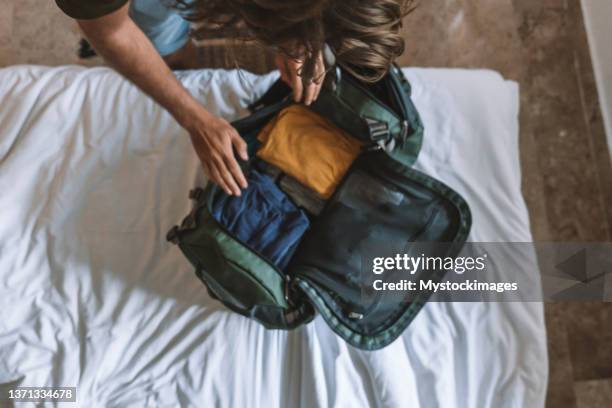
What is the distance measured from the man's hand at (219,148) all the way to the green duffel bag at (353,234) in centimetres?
4

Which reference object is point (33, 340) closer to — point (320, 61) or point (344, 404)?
point (344, 404)

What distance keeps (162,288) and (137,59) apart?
1.32ft

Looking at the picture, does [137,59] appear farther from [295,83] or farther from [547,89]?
[547,89]

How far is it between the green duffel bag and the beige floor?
0.38m

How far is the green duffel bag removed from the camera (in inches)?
32.5

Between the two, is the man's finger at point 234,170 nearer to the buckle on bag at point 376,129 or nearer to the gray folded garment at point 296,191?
the gray folded garment at point 296,191

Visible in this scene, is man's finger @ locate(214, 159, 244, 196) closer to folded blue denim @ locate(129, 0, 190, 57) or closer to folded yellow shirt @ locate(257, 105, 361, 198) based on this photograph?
folded yellow shirt @ locate(257, 105, 361, 198)

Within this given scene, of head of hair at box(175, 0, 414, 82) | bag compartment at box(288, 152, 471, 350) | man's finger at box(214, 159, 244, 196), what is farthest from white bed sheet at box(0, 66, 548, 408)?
head of hair at box(175, 0, 414, 82)

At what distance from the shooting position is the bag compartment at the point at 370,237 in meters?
0.85

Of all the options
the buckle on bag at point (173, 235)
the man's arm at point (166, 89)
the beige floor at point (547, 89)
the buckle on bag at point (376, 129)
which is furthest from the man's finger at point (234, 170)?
the beige floor at point (547, 89)

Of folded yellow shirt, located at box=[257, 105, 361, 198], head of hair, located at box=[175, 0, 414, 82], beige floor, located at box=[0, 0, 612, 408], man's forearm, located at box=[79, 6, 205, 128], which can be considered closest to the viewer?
head of hair, located at box=[175, 0, 414, 82]

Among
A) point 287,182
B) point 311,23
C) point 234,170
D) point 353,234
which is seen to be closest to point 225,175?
point 234,170

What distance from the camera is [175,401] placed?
0.85 meters

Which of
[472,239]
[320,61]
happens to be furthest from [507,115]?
[320,61]
